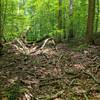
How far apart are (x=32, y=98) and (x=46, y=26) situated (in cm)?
2263

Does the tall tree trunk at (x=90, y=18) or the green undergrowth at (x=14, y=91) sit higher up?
the tall tree trunk at (x=90, y=18)

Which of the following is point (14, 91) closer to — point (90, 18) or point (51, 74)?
point (51, 74)

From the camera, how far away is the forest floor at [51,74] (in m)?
6.22

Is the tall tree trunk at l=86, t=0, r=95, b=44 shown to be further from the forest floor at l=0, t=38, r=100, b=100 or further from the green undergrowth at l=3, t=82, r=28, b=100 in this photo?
the green undergrowth at l=3, t=82, r=28, b=100

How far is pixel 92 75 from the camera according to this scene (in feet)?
24.8

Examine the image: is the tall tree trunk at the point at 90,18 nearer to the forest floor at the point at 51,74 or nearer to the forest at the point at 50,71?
the forest at the point at 50,71

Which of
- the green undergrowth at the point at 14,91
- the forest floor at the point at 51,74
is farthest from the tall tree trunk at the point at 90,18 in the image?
the green undergrowth at the point at 14,91

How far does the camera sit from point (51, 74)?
771 cm

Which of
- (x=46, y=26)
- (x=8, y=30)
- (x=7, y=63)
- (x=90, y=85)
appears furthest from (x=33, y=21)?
(x=90, y=85)

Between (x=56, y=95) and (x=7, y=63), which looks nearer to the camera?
(x=56, y=95)

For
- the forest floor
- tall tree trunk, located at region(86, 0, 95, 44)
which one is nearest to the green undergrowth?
the forest floor

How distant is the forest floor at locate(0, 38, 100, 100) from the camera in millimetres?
6219

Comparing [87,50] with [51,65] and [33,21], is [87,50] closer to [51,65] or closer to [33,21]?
[51,65]

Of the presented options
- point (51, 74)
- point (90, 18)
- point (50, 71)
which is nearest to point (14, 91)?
point (51, 74)
